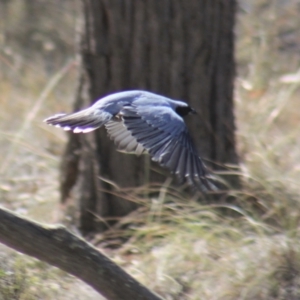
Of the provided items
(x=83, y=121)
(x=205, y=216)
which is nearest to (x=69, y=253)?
(x=83, y=121)

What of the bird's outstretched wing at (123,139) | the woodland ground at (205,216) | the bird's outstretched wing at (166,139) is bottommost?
the woodland ground at (205,216)

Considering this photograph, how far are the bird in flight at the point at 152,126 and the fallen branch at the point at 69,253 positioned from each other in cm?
49

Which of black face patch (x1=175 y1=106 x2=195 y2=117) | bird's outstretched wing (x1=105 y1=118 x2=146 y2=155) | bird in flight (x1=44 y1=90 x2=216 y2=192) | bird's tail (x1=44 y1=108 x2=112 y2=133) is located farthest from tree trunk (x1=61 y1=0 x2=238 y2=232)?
bird's tail (x1=44 y1=108 x2=112 y2=133)

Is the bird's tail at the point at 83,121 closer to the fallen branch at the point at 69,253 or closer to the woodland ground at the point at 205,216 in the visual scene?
the fallen branch at the point at 69,253

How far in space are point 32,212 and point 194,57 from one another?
1.54m

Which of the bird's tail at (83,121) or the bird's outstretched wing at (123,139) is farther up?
the bird's tail at (83,121)

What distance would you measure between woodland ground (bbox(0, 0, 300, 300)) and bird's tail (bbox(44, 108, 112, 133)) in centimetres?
80

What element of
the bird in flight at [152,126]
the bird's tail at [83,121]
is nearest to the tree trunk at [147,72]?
the bird in flight at [152,126]

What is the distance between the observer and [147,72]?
4598mm

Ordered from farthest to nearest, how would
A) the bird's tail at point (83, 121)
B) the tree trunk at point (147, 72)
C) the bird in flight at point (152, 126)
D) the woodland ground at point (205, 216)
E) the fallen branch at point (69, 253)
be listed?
the tree trunk at point (147, 72) → the woodland ground at point (205, 216) → the bird's tail at point (83, 121) → the bird in flight at point (152, 126) → the fallen branch at point (69, 253)

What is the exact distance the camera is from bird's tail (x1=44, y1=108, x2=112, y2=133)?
11.2ft

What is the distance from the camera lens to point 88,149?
4707 mm

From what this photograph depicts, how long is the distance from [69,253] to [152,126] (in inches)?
26.9

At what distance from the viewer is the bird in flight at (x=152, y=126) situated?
322 cm
